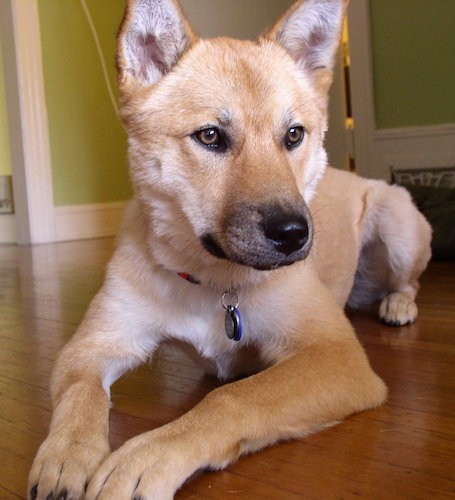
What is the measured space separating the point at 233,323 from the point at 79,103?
4.80m

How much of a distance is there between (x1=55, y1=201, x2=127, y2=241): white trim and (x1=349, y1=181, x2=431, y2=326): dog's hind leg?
3.63 m

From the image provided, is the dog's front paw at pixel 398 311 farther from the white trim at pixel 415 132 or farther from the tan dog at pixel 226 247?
the white trim at pixel 415 132

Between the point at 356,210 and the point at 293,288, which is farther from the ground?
the point at 356,210

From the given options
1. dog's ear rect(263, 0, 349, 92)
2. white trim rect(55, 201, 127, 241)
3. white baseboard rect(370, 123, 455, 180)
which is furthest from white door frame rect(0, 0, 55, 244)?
dog's ear rect(263, 0, 349, 92)

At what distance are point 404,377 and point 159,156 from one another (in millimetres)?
739

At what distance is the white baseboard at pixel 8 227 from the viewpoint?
5.87 m

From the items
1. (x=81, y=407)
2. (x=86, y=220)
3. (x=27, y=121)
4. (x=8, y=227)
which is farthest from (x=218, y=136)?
(x=8, y=227)

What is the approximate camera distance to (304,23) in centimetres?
158

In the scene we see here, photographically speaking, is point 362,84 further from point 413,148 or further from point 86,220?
point 86,220

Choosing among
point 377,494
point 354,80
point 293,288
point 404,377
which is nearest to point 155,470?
point 377,494

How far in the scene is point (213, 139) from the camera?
1.33 meters

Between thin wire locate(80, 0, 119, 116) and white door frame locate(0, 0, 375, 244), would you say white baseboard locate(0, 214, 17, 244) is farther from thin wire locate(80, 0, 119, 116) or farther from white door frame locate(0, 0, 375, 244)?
thin wire locate(80, 0, 119, 116)

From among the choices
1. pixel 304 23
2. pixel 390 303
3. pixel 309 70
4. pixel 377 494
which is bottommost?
pixel 377 494

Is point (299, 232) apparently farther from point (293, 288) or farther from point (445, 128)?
point (445, 128)
